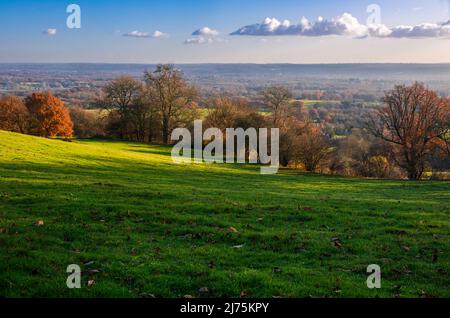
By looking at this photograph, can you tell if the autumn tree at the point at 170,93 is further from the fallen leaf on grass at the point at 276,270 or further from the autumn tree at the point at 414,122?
the fallen leaf on grass at the point at 276,270

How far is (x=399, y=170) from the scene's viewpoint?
224 feet

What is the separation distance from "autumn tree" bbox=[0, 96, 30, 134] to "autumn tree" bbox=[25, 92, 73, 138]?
1117 mm

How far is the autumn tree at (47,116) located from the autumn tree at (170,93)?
1736 cm

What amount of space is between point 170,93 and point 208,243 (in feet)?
225

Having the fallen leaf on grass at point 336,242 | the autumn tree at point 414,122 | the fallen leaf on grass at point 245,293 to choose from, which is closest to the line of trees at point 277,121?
the autumn tree at point 414,122

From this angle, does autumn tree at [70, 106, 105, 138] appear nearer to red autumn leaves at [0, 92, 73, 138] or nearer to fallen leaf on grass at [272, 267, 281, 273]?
red autumn leaves at [0, 92, 73, 138]

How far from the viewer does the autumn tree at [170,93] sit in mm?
78438

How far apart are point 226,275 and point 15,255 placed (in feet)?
17.9

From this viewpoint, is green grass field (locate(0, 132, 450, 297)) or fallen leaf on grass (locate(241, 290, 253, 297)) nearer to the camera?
fallen leaf on grass (locate(241, 290, 253, 297))

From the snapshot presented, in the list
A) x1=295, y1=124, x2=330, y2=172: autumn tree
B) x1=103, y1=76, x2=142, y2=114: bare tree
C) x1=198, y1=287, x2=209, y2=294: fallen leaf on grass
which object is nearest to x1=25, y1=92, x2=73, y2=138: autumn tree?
x1=103, y1=76, x2=142, y2=114: bare tree

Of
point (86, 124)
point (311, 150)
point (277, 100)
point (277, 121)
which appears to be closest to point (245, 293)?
point (311, 150)

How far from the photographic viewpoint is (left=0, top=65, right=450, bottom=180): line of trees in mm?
58188
